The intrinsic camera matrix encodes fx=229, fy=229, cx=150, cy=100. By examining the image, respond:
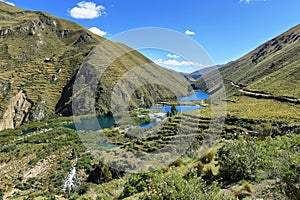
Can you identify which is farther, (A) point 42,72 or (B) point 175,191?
(A) point 42,72

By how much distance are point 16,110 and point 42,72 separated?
31887 millimetres

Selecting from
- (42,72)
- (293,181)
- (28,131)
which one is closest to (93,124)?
(28,131)

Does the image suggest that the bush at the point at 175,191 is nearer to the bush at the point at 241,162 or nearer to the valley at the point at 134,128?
the valley at the point at 134,128

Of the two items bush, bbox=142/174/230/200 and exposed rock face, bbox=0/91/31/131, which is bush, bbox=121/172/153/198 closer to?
bush, bbox=142/174/230/200

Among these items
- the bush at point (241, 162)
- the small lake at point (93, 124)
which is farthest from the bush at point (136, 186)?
the small lake at point (93, 124)

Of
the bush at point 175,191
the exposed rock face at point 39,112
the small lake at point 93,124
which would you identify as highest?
the bush at point 175,191

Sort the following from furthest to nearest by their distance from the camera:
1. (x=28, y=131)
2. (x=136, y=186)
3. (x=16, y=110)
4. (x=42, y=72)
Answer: (x=42, y=72) → (x=16, y=110) → (x=28, y=131) → (x=136, y=186)

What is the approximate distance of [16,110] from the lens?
4434 inches

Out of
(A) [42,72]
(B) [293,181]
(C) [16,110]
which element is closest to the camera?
(B) [293,181]

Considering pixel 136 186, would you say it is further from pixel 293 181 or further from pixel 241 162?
pixel 293 181

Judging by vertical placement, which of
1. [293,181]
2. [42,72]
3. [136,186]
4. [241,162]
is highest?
[42,72]

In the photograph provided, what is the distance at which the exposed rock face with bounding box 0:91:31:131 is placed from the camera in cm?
10766

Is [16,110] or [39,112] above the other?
[16,110]

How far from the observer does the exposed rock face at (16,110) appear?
4238 inches
